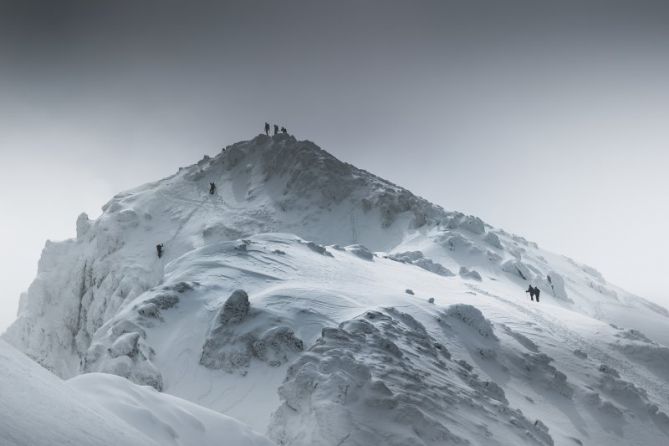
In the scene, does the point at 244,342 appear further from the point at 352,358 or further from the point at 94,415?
the point at 94,415

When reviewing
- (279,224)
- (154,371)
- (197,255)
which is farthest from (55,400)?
(279,224)

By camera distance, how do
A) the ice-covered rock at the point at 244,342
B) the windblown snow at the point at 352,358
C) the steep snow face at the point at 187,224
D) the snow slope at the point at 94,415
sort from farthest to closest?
the steep snow face at the point at 187,224 < the ice-covered rock at the point at 244,342 < the windblown snow at the point at 352,358 < the snow slope at the point at 94,415

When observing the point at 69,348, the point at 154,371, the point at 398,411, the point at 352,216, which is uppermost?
the point at 352,216

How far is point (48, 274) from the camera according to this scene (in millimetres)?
56969

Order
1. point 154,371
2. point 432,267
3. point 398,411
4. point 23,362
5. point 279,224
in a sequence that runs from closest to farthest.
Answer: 1. point 23,362
2. point 398,411
3. point 154,371
4. point 432,267
5. point 279,224

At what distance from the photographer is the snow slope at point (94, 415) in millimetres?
6766

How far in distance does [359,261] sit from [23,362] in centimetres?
2663


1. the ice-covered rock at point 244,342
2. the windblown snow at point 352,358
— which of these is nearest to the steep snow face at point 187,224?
the windblown snow at point 352,358

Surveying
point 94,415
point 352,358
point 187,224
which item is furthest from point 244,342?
point 187,224

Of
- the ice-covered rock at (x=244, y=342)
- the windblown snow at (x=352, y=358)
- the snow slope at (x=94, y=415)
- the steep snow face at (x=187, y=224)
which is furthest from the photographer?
the steep snow face at (x=187, y=224)

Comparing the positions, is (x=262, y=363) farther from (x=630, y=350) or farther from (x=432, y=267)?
(x=432, y=267)

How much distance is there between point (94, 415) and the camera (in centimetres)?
818

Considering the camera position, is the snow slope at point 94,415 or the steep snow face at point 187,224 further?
the steep snow face at point 187,224

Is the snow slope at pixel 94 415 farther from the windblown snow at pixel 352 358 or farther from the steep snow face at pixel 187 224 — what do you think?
the steep snow face at pixel 187 224
